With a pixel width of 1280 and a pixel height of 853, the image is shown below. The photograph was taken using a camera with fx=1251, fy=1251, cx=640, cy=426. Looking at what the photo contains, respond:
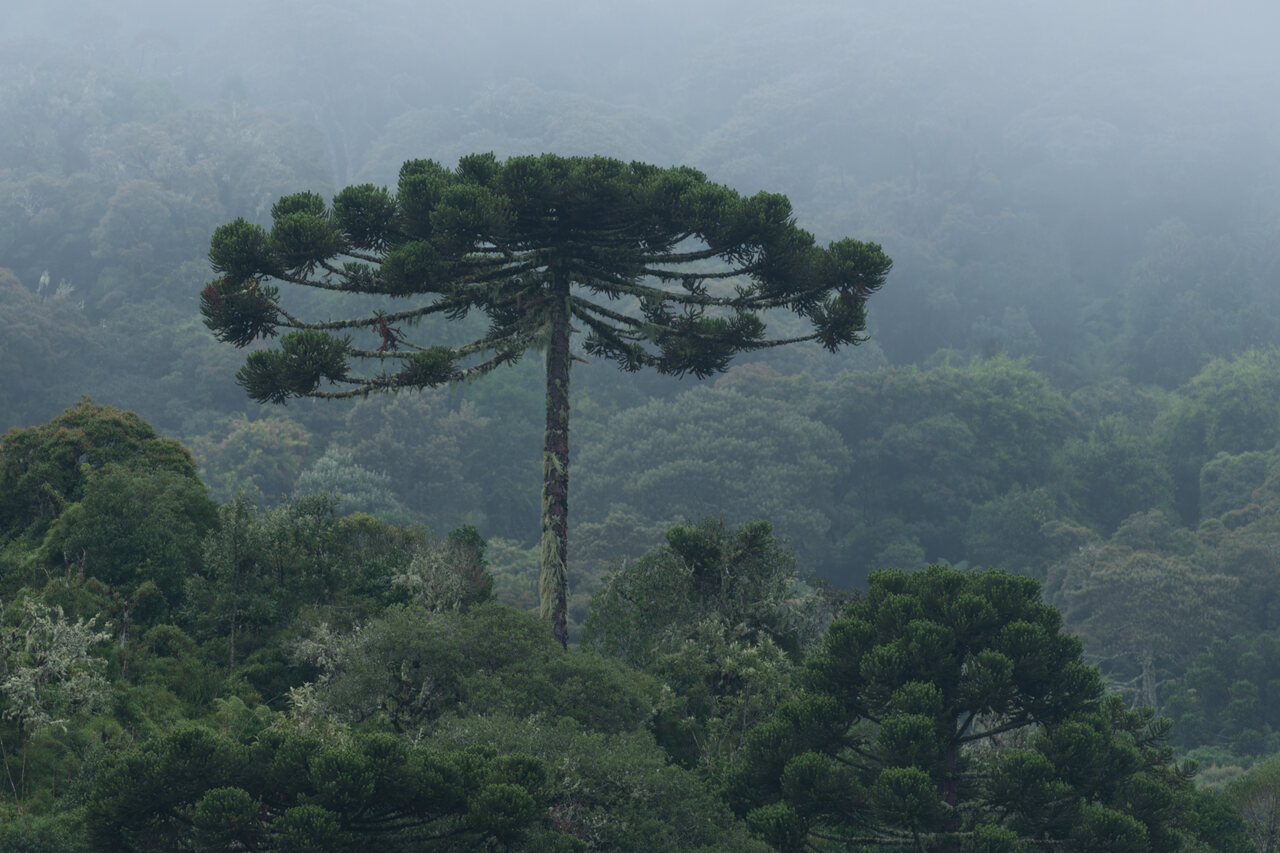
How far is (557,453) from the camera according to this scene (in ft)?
74.9

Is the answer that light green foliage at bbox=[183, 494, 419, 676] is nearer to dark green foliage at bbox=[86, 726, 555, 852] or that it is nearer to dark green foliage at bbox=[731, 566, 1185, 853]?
dark green foliage at bbox=[731, 566, 1185, 853]

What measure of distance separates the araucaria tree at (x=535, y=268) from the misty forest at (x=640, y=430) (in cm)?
11

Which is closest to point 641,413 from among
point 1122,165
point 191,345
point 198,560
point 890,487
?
point 890,487

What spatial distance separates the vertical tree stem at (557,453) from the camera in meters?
22.5

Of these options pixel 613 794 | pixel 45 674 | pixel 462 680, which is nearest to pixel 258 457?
pixel 45 674

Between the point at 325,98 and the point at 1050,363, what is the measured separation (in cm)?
9689

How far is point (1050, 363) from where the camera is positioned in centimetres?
11031

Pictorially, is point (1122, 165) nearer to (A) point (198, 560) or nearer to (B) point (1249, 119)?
(B) point (1249, 119)

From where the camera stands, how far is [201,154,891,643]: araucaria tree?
68.6 feet

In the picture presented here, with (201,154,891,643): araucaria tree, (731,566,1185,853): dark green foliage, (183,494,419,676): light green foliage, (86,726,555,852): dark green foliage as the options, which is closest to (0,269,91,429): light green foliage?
(183,494,419,676): light green foliage

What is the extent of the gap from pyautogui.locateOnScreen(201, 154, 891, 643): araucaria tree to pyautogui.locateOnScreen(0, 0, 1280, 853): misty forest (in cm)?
11

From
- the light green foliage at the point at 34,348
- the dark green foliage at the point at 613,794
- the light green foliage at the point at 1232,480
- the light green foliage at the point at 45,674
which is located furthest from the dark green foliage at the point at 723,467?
the dark green foliage at the point at 613,794

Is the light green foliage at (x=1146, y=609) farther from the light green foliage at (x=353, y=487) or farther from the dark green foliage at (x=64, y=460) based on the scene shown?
the dark green foliage at (x=64, y=460)

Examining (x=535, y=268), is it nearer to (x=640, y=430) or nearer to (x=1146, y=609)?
(x=1146, y=609)
